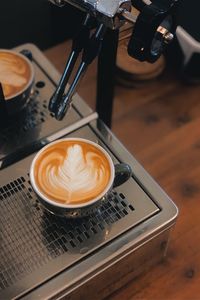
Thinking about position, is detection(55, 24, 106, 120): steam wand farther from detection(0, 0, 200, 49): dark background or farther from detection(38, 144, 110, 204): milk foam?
detection(0, 0, 200, 49): dark background

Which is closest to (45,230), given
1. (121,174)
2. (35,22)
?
(121,174)

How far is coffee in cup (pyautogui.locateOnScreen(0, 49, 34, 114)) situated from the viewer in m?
0.71

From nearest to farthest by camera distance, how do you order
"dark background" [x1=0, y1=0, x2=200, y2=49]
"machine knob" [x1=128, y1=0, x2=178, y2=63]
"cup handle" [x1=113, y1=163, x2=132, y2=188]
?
"machine knob" [x1=128, y1=0, x2=178, y2=63] < "cup handle" [x1=113, y1=163, x2=132, y2=188] < "dark background" [x1=0, y1=0, x2=200, y2=49]

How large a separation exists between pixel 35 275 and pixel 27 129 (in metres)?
0.25

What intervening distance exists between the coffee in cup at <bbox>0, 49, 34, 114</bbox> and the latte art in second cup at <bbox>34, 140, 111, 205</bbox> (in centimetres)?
12

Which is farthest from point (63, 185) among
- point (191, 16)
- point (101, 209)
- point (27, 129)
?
point (191, 16)

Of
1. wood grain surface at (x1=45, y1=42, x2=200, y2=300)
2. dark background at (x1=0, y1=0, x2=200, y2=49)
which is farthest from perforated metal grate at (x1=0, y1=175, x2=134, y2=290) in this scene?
dark background at (x1=0, y1=0, x2=200, y2=49)

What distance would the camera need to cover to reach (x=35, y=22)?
1039 mm

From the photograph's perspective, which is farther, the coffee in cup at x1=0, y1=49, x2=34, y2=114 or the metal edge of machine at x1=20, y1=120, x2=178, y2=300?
the coffee in cup at x1=0, y1=49, x2=34, y2=114

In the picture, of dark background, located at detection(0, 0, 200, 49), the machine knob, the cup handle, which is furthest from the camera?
dark background, located at detection(0, 0, 200, 49)

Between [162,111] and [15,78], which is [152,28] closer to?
[15,78]

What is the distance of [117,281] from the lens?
2.12ft

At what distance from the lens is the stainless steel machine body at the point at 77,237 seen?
22.3 inches

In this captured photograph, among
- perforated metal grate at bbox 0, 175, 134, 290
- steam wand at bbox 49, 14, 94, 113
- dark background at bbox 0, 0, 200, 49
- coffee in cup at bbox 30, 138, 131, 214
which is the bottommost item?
dark background at bbox 0, 0, 200, 49
